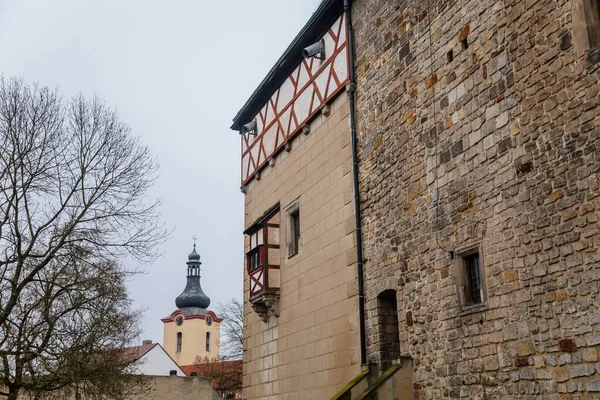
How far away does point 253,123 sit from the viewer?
1538 cm

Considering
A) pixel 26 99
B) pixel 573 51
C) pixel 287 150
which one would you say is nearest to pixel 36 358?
pixel 26 99

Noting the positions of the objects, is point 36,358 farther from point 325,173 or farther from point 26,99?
point 325,173

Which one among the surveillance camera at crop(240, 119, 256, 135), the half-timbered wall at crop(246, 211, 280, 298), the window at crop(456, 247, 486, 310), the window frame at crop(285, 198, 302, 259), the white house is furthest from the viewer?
the white house

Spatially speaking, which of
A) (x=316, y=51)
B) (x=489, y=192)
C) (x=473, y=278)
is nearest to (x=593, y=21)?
(x=489, y=192)

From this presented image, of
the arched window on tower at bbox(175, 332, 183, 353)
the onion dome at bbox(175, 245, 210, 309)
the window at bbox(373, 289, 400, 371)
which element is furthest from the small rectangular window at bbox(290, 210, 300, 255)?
the onion dome at bbox(175, 245, 210, 309)

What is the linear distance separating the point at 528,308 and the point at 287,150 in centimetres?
717

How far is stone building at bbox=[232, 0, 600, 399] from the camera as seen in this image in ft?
22.4

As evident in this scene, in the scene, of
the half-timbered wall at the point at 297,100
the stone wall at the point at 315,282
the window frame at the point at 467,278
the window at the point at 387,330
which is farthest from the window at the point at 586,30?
the half-timbered wall at the point at 297,100

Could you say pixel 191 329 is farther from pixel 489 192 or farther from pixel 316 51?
pixel 489 192

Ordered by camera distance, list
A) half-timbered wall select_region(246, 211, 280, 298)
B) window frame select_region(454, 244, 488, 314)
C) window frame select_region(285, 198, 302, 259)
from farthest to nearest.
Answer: half-timbered wall select_region(246, 211, 280, 298)
window frame select_region(285, 198, 302, 259)
window frame select_region(454, 244, 488, 314)

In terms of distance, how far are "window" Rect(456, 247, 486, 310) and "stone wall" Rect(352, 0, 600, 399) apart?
0.35ft

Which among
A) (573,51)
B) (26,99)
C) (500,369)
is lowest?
(500,369)

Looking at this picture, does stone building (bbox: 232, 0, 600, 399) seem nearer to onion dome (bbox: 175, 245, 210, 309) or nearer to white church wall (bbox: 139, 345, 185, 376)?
white church wall (bbox: 139, 345, 185, 376)

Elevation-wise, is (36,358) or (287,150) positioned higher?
(287,150)
